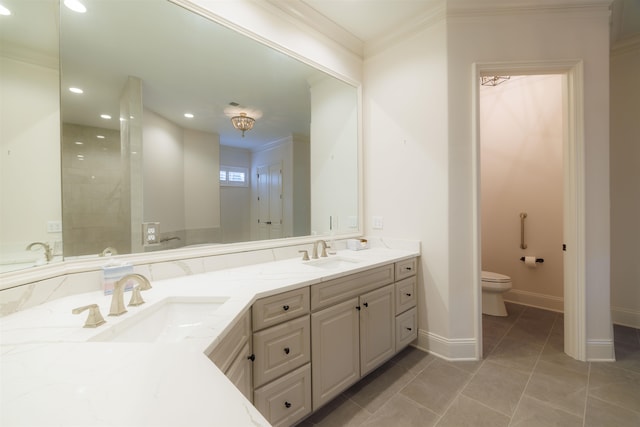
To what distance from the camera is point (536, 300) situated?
3049mm

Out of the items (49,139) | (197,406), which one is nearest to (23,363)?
(197,406)

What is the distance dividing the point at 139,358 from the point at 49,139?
117 centimetres

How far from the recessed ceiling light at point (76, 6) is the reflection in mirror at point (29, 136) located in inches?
2.0

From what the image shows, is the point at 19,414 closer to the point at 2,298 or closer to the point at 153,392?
the point at 153,392

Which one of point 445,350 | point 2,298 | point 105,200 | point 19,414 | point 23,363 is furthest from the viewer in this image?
point 445,350

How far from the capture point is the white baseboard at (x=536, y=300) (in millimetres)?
2916

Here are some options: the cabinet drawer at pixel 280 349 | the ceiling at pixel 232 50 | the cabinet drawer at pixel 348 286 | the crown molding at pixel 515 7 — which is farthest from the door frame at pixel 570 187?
the cabinet drawer at pixel 280 349

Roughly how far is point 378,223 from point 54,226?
2216 millimetres

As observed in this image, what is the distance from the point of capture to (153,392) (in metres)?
0.55

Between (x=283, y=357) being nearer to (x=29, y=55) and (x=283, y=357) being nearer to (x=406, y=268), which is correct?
(x=406, y=268)

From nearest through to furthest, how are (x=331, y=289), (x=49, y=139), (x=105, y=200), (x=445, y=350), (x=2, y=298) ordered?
(x=2, y=298) → (x=49, y=139) → (x=105, y=200) → (x=331, y=289) → (x=445, y=350)

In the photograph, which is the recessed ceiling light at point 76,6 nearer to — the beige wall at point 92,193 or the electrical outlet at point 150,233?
the beige wall at point 92,193

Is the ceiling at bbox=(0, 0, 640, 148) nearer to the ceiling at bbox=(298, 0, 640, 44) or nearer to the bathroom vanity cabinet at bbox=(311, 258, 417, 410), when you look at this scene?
the ceiling at bbox=(298, 0, 640, 44)

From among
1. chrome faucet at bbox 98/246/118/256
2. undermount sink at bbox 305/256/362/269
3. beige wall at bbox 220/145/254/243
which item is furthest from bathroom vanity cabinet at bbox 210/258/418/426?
chrome faucet at bbox 98/246/118/256
